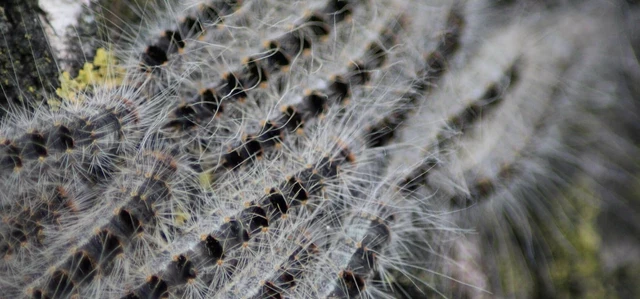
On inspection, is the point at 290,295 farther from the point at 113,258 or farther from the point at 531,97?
the point at 531,97

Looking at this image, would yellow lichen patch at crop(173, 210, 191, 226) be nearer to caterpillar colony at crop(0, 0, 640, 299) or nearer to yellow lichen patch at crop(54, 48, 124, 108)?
caterpillar colony at crop(0, 0, 640, 299)

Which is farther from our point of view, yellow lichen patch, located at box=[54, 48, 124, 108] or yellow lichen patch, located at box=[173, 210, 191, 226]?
yellow lichen patch, located at box=[54, 48, 124, 108]

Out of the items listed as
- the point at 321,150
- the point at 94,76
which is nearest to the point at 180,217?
the point at 321,150

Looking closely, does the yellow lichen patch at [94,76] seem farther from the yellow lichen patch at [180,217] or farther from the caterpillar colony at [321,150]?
the yellow lichen patch at [180,217]

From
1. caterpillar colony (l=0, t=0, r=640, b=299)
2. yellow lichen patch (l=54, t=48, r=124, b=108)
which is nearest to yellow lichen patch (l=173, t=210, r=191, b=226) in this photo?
caterpillar colony (l=0, t=0, r=640, b=299)

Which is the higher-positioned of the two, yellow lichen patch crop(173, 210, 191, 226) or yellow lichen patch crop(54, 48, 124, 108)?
yellow lichen patch crop(54, 48, 124, 108)

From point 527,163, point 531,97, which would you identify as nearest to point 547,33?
point 531,97

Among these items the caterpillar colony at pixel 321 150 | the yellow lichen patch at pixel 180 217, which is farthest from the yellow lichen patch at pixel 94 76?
the yellow lichen patch at pixel 180 217
